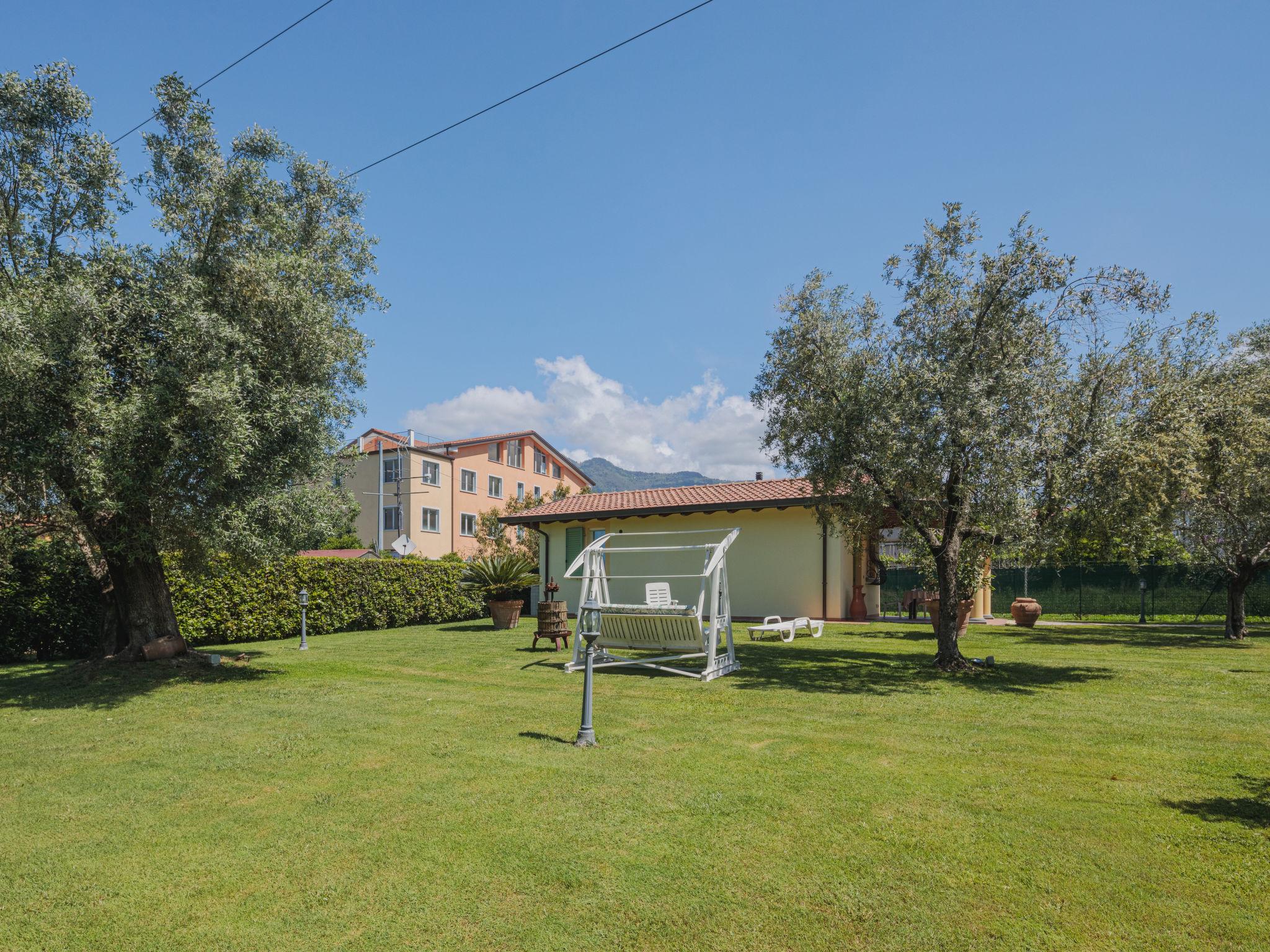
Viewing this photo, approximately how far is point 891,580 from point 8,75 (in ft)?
76.3

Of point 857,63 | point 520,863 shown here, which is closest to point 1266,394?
point 857,63

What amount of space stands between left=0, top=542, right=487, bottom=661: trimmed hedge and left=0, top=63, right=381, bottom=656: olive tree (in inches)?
61.7

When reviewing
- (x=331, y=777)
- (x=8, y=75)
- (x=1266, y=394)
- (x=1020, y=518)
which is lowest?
(x=331, y=777)

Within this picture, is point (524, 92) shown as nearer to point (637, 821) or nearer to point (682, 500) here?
point (637, 821)

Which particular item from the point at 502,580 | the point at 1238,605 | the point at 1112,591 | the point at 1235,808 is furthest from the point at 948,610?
the point at 1112,591

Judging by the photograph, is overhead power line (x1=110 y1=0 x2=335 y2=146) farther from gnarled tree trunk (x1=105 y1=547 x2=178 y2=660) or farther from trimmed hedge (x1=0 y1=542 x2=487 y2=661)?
trimmed hedge (x1=0 y1=542 x2=487 y2=661)

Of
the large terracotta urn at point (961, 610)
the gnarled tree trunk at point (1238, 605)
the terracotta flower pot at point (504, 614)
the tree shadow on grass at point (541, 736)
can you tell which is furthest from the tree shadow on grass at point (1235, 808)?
the terracotta flower pot at point (504, 614)

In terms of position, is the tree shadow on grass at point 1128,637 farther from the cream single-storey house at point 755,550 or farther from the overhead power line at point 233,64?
the overhead power line at point 233,64

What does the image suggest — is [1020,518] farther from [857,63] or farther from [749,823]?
[749,823]

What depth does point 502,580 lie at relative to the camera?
17531 mm

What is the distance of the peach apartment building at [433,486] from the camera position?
131 feet

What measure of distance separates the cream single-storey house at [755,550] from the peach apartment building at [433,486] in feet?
57.0

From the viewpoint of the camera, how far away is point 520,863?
347 centimetres

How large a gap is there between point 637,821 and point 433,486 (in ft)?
128
